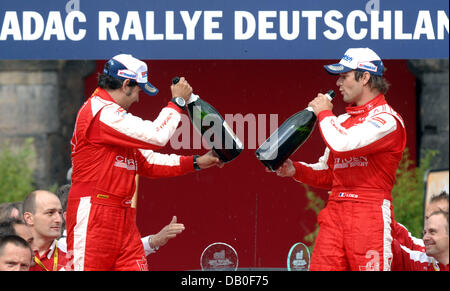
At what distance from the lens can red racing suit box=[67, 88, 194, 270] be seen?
201 inches

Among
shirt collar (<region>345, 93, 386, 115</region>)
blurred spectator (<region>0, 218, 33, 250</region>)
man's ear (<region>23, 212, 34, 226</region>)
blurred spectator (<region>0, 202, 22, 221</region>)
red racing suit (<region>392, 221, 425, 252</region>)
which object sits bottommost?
red racing suit (<region>392, 221, 425, 252</region>)

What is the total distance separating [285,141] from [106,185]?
108 cm

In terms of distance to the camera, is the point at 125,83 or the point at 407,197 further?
the point at 407,197

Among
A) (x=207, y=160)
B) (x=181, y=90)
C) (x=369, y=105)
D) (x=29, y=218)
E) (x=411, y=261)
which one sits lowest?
(x=411, y=261)

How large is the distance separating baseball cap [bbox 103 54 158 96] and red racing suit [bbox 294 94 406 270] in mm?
Result: 1024

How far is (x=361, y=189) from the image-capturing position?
519cm

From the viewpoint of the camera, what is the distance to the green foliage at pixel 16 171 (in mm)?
8047

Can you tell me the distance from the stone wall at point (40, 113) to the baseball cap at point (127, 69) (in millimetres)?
3256

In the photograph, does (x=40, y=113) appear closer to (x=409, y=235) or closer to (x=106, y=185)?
(x=106, y=185)

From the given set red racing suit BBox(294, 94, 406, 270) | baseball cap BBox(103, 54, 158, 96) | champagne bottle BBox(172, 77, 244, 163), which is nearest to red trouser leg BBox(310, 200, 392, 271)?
red racing suit BBox(294, 94, 406, 270)

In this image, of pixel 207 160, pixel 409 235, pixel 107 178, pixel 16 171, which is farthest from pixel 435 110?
pixel 107 178

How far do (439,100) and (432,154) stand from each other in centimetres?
60

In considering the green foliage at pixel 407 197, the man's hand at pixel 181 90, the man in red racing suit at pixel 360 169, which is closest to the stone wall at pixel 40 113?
the green foliage at pixel 407 197

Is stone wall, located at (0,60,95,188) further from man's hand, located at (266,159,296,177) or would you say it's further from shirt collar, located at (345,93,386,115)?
shirt collar, located at (345,93,386,115)
